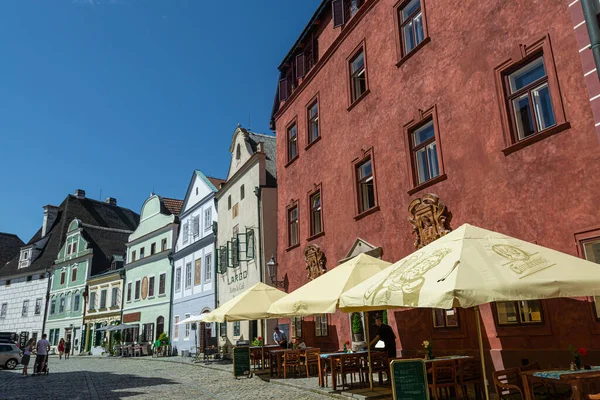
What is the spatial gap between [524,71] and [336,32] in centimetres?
951

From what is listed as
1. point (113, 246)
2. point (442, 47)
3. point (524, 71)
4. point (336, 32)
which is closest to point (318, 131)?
point (336, 32)

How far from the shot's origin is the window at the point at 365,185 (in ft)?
49.3

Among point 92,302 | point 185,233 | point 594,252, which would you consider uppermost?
point 185,233

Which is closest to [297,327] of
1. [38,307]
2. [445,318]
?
[445,318]

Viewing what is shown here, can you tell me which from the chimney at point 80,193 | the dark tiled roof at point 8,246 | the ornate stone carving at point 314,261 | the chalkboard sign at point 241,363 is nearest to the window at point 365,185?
the ornate stone carving at point 314,261

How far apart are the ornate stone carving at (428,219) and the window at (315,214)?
635 cm

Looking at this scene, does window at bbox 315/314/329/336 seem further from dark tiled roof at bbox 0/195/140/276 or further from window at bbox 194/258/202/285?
dark tiled roof at bbox 0/195/140/276

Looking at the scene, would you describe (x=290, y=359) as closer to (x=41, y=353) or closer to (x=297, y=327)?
(x=297, y=327)

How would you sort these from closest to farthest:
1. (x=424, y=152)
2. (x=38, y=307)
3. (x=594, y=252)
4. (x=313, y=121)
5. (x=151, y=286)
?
(x=594, y=252), (x=424, y=152), (x=313, y=121), (x=151, y=286), (x=38, y=307)

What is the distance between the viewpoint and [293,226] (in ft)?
67.6

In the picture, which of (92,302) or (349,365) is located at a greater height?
(92,302)

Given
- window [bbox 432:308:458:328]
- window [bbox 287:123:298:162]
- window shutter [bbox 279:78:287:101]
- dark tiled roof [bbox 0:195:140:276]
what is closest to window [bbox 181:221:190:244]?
window shutter [bbox 279:78:287:101]

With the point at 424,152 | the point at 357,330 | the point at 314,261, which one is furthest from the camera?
the point at 314,261

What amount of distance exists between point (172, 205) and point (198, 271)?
1041 cm
